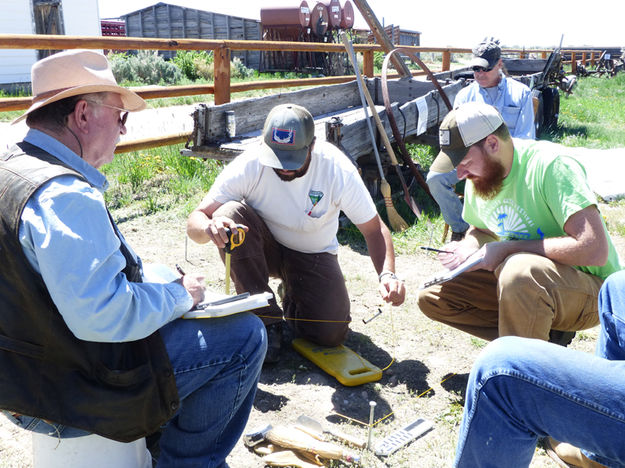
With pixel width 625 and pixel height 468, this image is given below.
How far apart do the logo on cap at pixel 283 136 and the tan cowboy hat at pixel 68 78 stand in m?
1.22

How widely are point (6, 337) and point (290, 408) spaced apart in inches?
59.4

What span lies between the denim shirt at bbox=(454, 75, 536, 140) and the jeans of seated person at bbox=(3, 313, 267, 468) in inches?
161

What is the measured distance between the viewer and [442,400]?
2.96 meters

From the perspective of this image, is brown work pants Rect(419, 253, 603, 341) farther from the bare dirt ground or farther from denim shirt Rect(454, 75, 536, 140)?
denim shirt Rect(454, 75, 536, 140)

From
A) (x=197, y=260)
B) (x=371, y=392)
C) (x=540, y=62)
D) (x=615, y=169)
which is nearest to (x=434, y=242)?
(x=197, y=260)

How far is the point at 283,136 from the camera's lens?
10.1ft

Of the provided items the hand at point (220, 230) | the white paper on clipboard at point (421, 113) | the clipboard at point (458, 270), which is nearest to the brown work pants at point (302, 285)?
the hand at point (220, 230)

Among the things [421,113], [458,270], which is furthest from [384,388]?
[421,113]

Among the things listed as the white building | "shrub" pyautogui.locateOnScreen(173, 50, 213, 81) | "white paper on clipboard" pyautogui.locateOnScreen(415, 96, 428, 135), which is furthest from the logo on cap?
"shrub" pyautogui.locateOnScreen(173, 50, 213, 81)

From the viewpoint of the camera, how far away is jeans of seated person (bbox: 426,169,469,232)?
5.27m

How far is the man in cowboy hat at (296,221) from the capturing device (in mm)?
3096

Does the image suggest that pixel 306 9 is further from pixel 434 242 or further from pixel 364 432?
pixel 364 432

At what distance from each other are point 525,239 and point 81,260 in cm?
201

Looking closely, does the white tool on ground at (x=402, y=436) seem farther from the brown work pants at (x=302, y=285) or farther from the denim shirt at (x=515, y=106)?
the denim shirt at (x=515, y=106)
